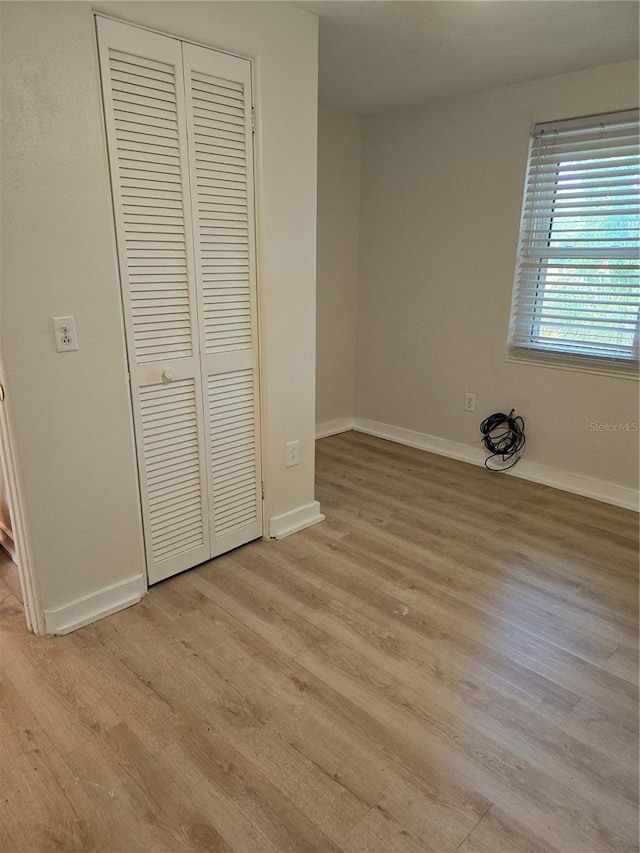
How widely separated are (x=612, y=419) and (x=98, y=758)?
9.84ft

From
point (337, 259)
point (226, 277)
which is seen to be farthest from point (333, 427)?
point (226, 277)

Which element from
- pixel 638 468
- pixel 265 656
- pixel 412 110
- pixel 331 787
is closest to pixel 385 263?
pixel 412 110

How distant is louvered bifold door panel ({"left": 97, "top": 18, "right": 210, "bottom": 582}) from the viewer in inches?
74.5

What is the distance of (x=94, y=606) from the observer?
2.15 meters

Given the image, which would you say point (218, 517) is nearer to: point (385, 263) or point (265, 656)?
point (265, 656)

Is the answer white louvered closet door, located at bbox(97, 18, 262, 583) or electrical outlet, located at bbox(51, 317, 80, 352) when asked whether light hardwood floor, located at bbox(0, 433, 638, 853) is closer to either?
white louvered closet door, located at bbox(97, 18, 262, 583)

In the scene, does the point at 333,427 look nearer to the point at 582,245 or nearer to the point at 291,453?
the point at 291,453

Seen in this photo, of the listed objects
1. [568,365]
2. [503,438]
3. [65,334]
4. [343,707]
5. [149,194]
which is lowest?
[343,707]

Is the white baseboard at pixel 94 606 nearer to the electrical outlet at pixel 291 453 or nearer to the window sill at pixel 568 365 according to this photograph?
the electrical outlet at pixel 291 453

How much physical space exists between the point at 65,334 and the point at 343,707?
60.9 inches

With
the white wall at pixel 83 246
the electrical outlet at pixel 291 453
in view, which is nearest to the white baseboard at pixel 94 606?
the white wall at pixel 83 246

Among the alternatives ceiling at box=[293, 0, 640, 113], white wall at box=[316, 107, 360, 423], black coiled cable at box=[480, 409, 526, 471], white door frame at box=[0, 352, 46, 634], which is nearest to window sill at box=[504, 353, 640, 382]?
black coiled cable at box=[480, 409, 526, 471]

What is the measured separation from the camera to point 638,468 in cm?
311

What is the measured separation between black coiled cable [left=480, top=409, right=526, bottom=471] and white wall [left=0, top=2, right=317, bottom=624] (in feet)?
5.83
